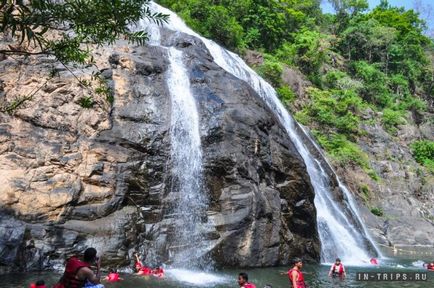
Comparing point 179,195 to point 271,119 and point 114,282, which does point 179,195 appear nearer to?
point 114,282

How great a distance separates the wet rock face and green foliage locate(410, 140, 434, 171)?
72.5 feet

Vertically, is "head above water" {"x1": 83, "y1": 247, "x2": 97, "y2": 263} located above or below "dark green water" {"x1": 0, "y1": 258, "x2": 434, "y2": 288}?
above

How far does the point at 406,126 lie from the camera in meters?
39.7

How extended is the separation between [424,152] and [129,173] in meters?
30.1

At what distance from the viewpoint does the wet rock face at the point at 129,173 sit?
46.3ft

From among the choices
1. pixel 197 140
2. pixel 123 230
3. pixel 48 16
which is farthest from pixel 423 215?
pixel 48 16

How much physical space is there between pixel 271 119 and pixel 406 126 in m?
24.8

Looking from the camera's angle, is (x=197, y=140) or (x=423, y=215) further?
(x=423, y=215)

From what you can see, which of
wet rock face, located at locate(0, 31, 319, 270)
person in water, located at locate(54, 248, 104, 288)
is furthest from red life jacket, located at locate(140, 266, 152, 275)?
person in water, located at locate(54, 248, 104, 288)

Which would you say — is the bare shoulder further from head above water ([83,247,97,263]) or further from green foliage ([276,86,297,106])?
green foliage ([276,86,297,106])

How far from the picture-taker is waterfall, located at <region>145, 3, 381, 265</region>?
2064 cm

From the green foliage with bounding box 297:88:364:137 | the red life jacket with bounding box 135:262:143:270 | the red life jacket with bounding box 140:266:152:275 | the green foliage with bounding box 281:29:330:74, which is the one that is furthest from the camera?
the green foliage with bounding box 281:29:330:74

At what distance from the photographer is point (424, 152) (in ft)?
122

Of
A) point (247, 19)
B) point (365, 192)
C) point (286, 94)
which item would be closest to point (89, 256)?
point (365, 192)
